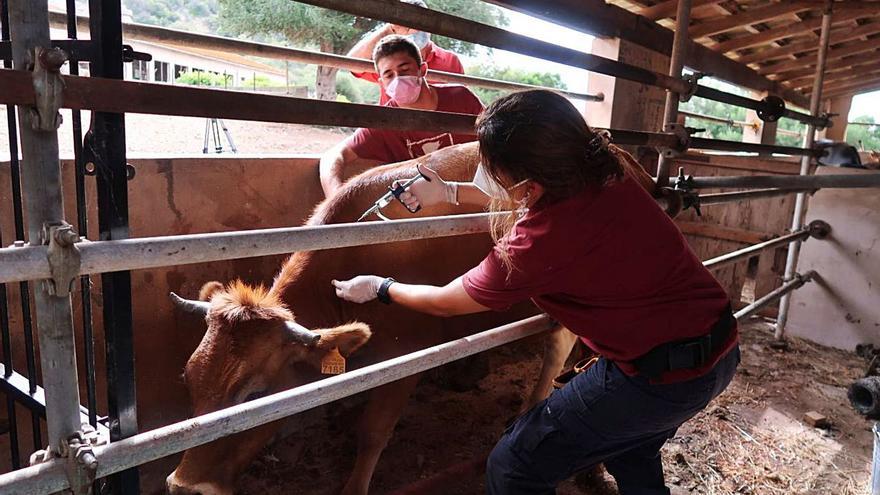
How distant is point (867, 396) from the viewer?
3734 mm

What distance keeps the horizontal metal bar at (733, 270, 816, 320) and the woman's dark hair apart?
2.83 meters

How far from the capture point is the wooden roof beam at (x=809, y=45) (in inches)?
294

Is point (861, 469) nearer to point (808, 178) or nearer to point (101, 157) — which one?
point (808, 178)

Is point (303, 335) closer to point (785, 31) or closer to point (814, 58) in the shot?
point (785, 31)

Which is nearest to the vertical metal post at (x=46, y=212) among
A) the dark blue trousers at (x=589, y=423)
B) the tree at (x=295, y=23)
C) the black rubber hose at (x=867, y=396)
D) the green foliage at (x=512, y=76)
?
the dark blue trousers at (x=589, y=423)

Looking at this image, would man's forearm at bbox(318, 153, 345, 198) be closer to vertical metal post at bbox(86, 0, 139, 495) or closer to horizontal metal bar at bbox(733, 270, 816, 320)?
vertical metal post at bbox(86, 0, 139, 495)

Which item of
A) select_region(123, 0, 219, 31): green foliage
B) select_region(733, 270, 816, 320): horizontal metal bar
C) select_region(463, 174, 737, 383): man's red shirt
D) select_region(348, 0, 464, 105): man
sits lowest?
select_region(733, 270, 816, 320): horizontal metal bar

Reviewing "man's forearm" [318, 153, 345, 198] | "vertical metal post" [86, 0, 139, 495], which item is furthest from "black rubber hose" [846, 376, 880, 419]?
"vertical metal post" [86, 0, 139, 495]

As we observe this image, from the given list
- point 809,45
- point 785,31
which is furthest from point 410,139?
point 809,45

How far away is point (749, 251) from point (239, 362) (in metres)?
3.46

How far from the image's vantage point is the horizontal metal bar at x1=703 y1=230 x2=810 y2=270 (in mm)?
3621

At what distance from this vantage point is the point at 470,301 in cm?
191

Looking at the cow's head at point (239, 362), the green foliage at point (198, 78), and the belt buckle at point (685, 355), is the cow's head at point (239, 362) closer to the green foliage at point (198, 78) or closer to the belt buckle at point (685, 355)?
the belt buckle at point (685, 355)

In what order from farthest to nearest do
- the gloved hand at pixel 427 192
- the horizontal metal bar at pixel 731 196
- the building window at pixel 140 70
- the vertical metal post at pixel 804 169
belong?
the building window at pixel 140 70
the vertical metal post at pixel 804 169
the horizontal metal bar at pixel 731 196
the gloved hand at pixel 427 192
